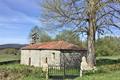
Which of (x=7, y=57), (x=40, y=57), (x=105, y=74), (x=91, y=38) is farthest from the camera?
(x=7, y=57)

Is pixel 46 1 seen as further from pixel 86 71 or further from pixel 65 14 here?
pixel 86 71

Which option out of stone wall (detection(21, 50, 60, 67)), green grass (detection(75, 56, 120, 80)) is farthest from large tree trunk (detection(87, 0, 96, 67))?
stone wall (detection(21, 50, 60, 67))

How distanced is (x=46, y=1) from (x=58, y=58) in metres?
9.93

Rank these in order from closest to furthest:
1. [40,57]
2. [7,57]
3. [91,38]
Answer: [91,38] < [40,57] < [7,57]

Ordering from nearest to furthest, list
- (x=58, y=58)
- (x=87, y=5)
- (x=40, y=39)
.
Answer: (x=87, y=5)
(x=58, y=58)
(x=40, y=39)

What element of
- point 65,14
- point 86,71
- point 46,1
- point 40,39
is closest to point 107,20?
point 65,14

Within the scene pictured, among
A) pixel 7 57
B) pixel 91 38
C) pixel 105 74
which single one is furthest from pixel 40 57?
pixel 7 57

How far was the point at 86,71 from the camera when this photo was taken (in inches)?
992

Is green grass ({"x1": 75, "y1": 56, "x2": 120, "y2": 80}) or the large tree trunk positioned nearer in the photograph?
green grass ({"x1": 75, "y1": 56, "x2": 120, "y2": 80})

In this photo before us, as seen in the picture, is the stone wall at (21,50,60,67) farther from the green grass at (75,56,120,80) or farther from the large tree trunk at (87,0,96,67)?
the green grass at (75,56,120,80)

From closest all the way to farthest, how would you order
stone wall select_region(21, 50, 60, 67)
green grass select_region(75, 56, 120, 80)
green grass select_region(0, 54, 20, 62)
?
1. green grass select_region(75, 56, 120, 80)
2. stone wall select_region(21, 50, 60, 67)
3. green grass select_region(0, 54, 20, 62)

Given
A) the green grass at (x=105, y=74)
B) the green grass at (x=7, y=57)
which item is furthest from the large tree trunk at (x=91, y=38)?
the green grass at (x=7, y=57)

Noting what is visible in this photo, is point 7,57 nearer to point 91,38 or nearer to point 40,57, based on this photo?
point 40,57

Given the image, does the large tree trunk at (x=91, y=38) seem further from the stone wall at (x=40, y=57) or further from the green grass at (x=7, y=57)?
the green grass at (x=7, y=57)
